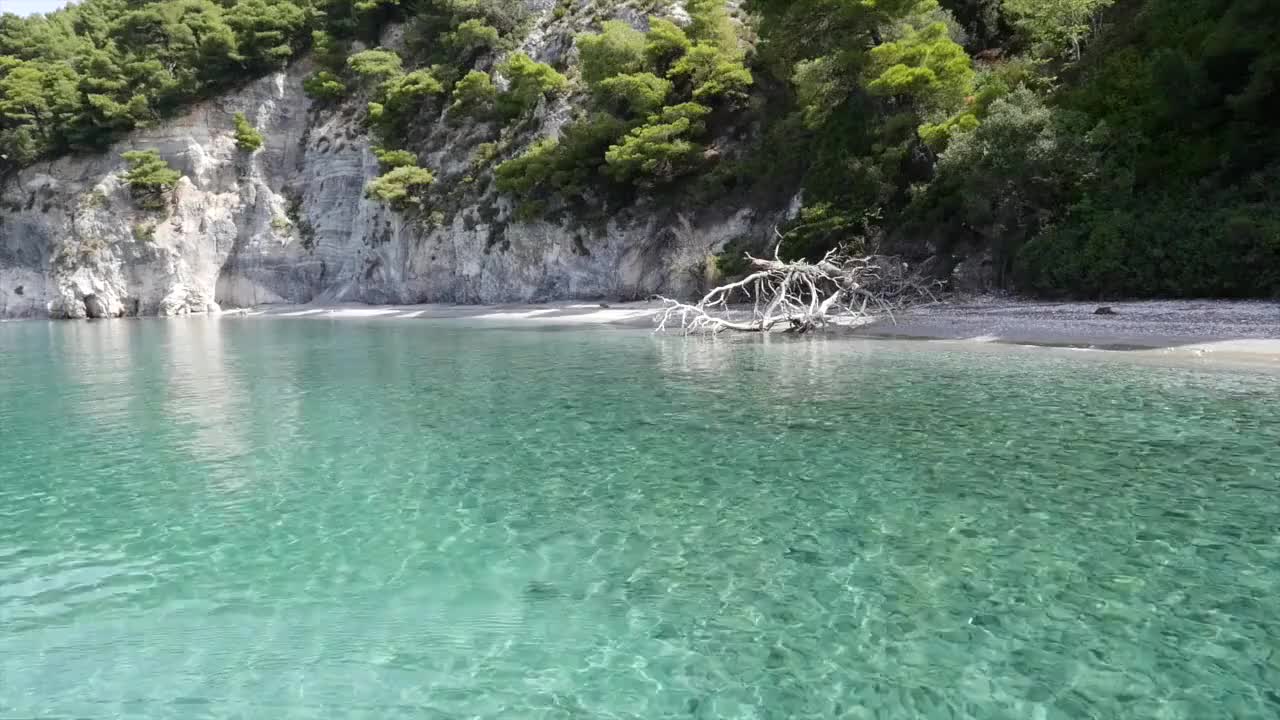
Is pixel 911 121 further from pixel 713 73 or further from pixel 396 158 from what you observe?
pixel 396 158

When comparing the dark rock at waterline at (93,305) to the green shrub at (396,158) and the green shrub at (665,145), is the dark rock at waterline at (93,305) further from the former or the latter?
the green shrub at (665,145)

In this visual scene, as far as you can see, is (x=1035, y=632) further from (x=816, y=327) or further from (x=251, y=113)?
(x=251, y=113)

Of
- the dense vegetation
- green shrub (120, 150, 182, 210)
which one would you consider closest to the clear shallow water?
the dense vegetation

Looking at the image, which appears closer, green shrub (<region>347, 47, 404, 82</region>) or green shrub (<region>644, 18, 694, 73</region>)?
green shrub (<region>644, 18, 694, 73</region>)

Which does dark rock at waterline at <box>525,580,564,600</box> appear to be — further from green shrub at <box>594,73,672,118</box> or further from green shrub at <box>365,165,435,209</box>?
green shrub at <box>365,165,435,209</box>

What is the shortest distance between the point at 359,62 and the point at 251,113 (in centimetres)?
1110

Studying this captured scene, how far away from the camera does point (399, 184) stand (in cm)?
4597

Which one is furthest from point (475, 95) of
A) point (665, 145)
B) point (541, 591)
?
point (541, 591)

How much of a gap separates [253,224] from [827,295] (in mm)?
43083

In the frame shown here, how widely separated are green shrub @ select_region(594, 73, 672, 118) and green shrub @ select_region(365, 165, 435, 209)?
14.7 metres

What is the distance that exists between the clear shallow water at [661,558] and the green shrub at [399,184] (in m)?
34.1

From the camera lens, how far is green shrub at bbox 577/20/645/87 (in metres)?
37.3

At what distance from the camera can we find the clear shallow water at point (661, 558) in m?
4.57

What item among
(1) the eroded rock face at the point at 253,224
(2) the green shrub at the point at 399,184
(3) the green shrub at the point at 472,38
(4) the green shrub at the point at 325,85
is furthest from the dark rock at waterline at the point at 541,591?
(4) the green shrub at the point at 325,85
